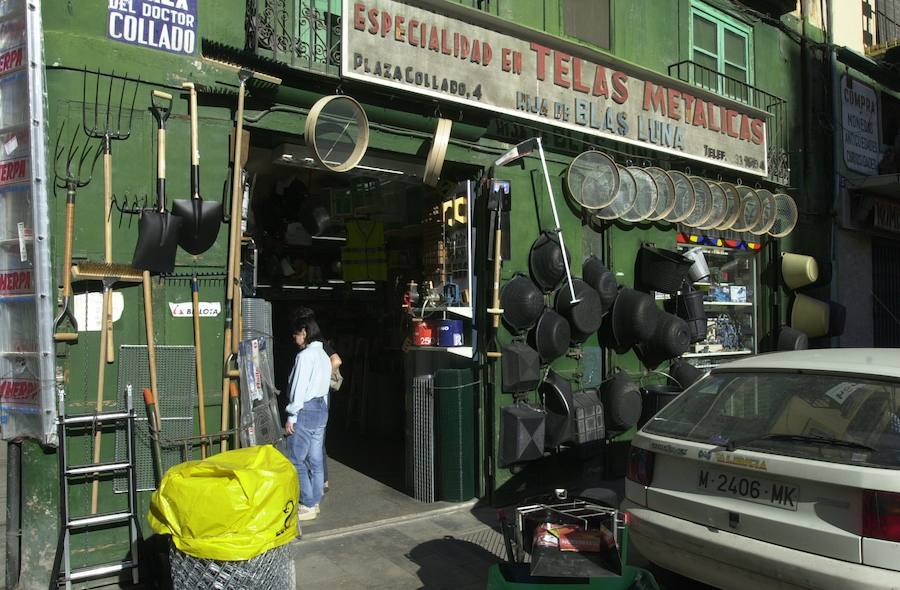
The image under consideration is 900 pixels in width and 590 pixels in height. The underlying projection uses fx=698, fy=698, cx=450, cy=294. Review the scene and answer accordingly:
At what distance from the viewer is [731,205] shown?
934cm

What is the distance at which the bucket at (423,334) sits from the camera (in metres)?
6.96

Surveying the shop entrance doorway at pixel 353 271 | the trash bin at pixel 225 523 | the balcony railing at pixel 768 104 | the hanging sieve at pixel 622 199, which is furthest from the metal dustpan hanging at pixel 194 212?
the balcony railing at pixel 768 104

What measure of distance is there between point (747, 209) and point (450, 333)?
5.18m

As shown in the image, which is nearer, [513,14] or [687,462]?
[687,462]

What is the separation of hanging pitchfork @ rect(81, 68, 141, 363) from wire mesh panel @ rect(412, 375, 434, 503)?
2.98m

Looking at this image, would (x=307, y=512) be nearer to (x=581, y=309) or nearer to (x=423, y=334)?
(x=423, y=334)

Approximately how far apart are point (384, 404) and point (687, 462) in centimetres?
638

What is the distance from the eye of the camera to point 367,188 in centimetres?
791

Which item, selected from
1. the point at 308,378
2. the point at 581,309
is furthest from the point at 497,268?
the point at 308,378

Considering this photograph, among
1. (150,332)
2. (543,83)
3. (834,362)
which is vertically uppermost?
(543,83)

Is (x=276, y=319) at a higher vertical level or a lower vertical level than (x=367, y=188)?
lower

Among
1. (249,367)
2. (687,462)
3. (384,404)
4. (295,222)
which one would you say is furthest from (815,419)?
(384,404)

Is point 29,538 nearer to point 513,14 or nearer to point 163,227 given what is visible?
point 163,227

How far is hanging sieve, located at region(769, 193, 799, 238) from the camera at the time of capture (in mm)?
10070
